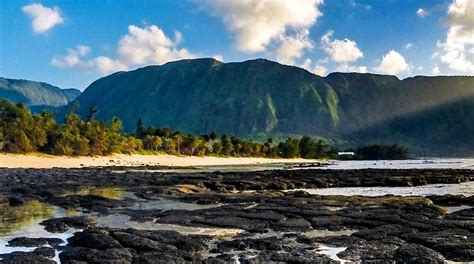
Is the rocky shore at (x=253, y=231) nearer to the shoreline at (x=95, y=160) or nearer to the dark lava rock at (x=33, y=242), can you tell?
the dark lava rock at (x=33, y=242)

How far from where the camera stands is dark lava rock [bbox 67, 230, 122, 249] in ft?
59.9

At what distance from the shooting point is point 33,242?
19.2 m

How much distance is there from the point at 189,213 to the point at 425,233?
12950 millimetres

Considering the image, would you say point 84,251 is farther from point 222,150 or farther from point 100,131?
point 222,150

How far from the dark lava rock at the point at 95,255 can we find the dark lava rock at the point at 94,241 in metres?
0.65

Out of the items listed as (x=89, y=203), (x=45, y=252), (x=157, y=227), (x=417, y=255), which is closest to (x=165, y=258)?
(x=45, y=252)

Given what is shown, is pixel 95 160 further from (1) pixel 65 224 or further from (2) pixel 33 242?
(2) pixel 33 242

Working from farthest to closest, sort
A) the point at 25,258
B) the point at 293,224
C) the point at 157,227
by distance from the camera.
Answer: the point at 293,224, the point at 157,227, the point at 25,258

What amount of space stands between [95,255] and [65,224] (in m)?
8.20

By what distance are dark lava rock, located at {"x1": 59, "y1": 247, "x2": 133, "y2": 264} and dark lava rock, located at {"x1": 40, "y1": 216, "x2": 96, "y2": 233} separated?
18.6 feet

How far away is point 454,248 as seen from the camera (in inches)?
702

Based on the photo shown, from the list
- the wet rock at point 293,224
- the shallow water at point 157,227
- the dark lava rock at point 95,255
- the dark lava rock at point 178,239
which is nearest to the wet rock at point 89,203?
the shallow water at point 157,227

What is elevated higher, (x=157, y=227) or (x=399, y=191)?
(x=399, y=191)

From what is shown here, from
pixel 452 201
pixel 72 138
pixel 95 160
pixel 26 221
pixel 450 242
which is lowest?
pixel 26 221
